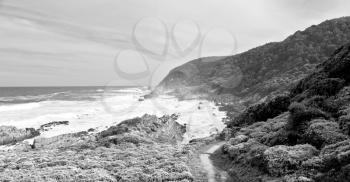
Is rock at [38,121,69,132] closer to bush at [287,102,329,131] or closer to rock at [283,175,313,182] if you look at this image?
bush at [287,102,329,131]

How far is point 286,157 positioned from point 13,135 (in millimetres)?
52604

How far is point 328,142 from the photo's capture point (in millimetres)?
22047

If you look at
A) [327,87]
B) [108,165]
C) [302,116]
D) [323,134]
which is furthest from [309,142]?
[108,165]

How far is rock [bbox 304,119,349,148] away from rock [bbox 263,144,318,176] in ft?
3.57

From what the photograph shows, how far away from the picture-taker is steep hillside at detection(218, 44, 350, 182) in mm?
18422

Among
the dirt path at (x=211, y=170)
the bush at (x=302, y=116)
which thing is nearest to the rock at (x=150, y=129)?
the dirt path at (x=211, y=170)

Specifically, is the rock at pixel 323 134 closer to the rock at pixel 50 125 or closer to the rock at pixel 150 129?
the rock at pixel 150 129

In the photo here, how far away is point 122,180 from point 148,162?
556 centimetres

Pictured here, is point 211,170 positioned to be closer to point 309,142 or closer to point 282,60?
point 309,142

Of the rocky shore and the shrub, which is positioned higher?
the shrub

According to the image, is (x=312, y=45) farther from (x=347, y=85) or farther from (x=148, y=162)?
(x=148, y=162)

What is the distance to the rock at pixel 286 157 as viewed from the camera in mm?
20266

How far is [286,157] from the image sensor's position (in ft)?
69.7

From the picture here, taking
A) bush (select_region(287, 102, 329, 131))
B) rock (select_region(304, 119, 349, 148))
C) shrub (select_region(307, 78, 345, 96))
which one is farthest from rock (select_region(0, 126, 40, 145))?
rock (select_region(304, 119, 349, 148))
